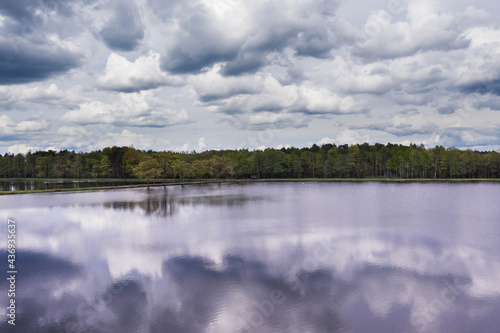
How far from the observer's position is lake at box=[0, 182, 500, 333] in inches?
454

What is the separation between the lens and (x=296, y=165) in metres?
123

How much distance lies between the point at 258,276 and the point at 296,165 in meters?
109

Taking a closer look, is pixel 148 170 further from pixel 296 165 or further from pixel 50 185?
pixel 296 165

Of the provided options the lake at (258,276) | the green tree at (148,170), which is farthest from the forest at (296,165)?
the lake at (258,276)

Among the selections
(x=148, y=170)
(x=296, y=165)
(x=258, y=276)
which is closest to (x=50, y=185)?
(x=148, y=170)

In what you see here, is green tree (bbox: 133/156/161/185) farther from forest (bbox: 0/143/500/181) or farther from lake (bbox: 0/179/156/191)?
lake (bbox: 0/179/156/191)

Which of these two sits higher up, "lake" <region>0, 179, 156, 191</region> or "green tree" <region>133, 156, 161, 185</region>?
"green tree" <region>133, 156, 161, 185</region>

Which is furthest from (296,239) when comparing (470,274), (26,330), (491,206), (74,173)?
(74,173)

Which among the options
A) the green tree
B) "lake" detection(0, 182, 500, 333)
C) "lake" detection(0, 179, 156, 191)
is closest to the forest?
the green tree

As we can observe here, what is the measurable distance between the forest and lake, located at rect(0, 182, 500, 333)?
2799 inches

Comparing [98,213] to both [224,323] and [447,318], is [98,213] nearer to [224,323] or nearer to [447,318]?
[224,323]

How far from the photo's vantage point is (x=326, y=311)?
475 inches

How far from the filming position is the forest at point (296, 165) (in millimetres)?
108750

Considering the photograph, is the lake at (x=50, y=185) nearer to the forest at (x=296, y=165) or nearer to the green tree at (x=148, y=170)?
the forest at (x=296, y=165)
